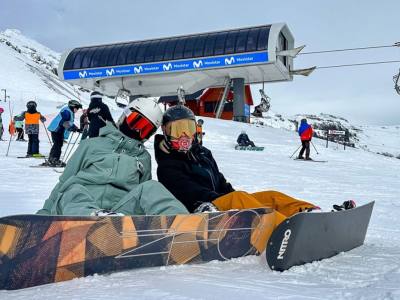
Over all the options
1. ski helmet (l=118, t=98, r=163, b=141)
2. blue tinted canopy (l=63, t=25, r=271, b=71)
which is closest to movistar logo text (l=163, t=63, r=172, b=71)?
blue tinted canopy (l=63, t=25, r=271, b=71)

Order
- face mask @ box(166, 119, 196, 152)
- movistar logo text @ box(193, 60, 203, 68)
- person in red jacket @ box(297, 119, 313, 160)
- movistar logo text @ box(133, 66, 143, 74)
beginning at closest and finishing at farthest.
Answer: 1. face mask @ box(166, 119, 196, 152)
2. person in red jacket @ box(297, 119, 313, 160)
3. movistar logo text @ box(193, 60, 203, 68)
4. movistar logo text @ box(133, 66, 143, 74)

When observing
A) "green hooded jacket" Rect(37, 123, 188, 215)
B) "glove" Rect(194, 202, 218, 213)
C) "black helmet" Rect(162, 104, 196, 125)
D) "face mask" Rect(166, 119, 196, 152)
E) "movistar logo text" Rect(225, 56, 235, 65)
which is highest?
"movistar logo text" Rect(225, 56, 235, 65)

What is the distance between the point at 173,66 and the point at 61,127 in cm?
2010

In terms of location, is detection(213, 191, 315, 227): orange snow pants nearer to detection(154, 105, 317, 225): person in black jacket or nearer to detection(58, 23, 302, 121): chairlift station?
detection(154, 105, 317, 225): person in black jacket

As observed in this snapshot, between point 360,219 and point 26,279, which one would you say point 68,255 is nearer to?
point 26,279

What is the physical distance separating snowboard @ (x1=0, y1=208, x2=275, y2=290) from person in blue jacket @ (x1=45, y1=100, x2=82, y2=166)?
6.64m

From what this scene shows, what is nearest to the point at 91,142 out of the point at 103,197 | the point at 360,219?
the point at 103,197

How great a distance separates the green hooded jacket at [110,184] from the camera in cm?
271

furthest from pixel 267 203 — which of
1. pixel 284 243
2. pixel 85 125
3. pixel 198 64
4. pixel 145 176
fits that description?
pixel 198 64

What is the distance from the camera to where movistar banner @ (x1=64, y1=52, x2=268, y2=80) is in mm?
26172

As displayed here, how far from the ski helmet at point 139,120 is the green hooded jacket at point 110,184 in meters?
0.06

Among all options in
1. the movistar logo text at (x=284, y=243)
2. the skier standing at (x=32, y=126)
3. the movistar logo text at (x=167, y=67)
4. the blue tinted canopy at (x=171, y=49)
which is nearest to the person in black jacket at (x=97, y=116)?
the skier standing at (x=32, y=126)

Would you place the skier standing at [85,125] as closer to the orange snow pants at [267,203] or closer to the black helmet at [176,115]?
the black helmet at [176,115]

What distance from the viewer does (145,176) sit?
326 cm
